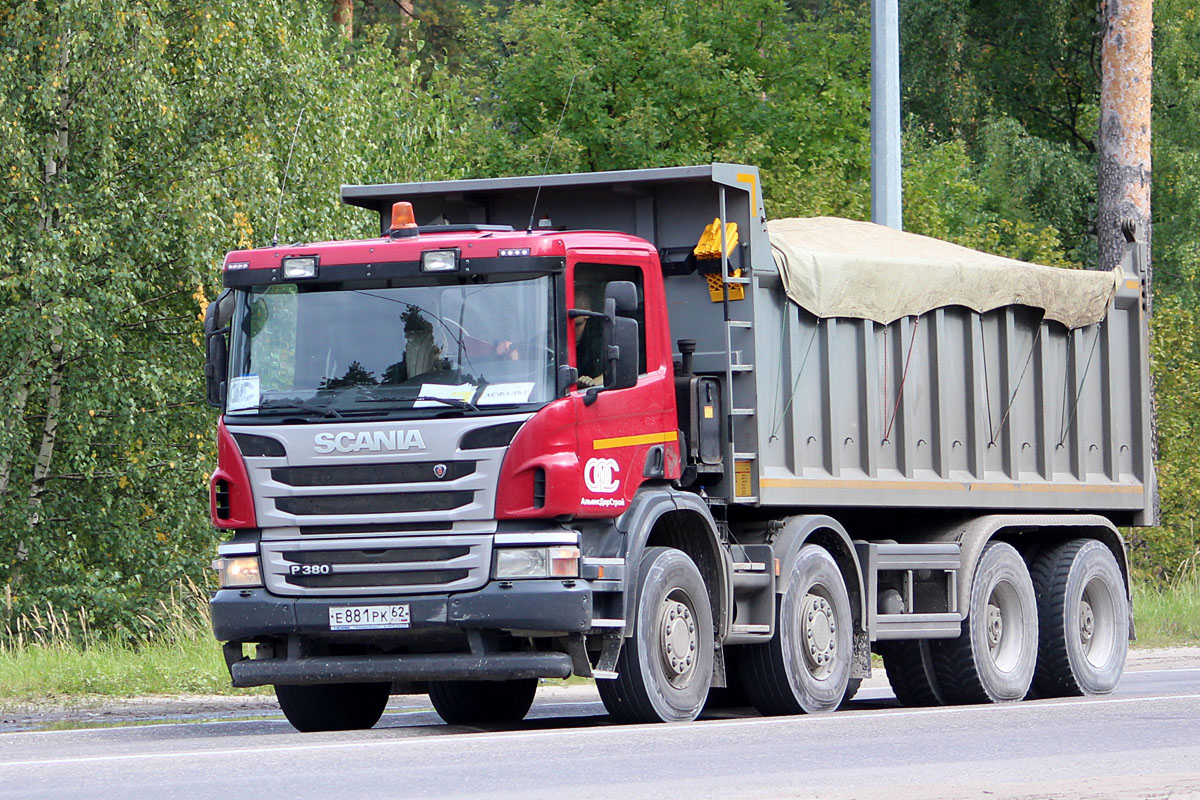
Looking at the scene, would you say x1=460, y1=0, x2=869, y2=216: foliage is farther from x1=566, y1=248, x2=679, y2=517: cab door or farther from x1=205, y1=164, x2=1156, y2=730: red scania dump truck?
x1=566, y1=248, x2=679, y2=517: cab door

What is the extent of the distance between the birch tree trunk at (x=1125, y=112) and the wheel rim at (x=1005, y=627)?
8.78 m

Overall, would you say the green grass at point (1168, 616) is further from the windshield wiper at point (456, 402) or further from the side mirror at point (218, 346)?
the side mirror at point (218, 346)

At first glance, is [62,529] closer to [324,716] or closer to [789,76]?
[324,716]

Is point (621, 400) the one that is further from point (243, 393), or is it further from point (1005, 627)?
point (1005, 627)

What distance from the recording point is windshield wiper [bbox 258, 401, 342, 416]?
10.8 metres

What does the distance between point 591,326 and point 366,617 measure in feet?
6.55

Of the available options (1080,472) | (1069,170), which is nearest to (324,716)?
(1080,472)

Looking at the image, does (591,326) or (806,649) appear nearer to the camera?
(591,326)

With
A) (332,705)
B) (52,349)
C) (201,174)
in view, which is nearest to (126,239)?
(201,174)

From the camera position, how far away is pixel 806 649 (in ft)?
41.0

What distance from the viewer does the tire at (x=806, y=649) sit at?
1227cm

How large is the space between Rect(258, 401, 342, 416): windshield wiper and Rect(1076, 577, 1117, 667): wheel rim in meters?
6.91

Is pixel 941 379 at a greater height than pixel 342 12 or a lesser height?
lesser

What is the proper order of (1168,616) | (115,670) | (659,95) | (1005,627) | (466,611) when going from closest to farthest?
1. (466,611)
2. (1005,627)
3. (115,670)
4. (1168,616)
5. (659,95)
